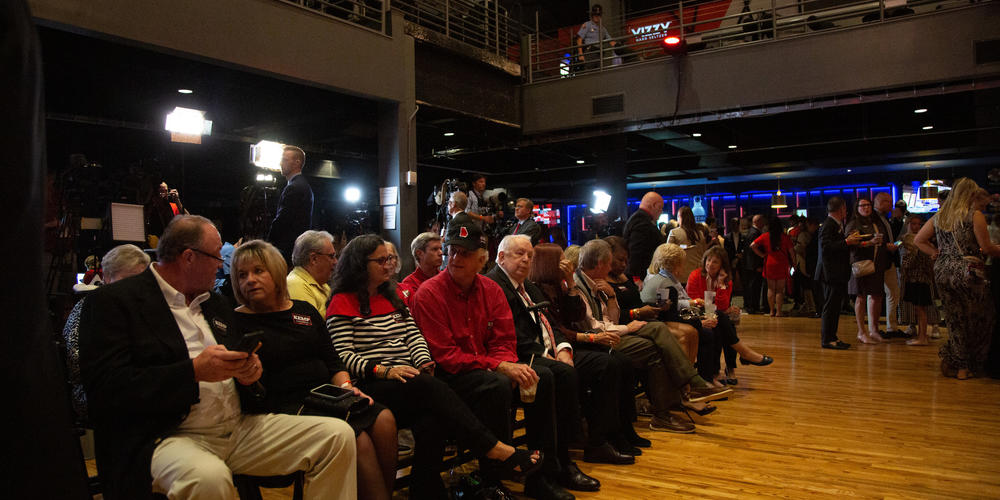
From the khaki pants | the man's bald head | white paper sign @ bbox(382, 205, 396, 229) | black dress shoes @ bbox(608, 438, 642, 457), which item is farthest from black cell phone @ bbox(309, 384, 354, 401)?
white paper sign @ bbox(382, 205, 396, 229)

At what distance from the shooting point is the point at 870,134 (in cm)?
A: 1148

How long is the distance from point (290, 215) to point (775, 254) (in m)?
7.49

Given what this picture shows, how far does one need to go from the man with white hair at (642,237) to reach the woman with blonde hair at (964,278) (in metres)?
2.27

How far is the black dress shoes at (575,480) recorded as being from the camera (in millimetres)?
3129

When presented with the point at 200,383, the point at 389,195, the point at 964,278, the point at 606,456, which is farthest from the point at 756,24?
the point at 200,383

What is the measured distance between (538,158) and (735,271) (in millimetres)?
4791

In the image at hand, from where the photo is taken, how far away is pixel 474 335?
319cm

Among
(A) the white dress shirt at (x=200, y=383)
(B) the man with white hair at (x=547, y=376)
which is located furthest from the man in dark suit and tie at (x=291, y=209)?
(A) the white dress shirt at (x=200, y=383)

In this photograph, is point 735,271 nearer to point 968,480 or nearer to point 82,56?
point 968,480

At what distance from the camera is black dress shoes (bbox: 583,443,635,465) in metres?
3.51

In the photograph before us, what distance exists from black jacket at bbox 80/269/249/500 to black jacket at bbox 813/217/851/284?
6.58m

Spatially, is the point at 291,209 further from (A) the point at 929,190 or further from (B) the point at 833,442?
(A) the point at 929,190

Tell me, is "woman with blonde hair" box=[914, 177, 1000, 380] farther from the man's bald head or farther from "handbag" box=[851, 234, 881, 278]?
the man's bald head

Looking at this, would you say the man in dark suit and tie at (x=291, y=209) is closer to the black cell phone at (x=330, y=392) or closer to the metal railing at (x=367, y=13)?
the black cell phone at (x=330, y=392)
